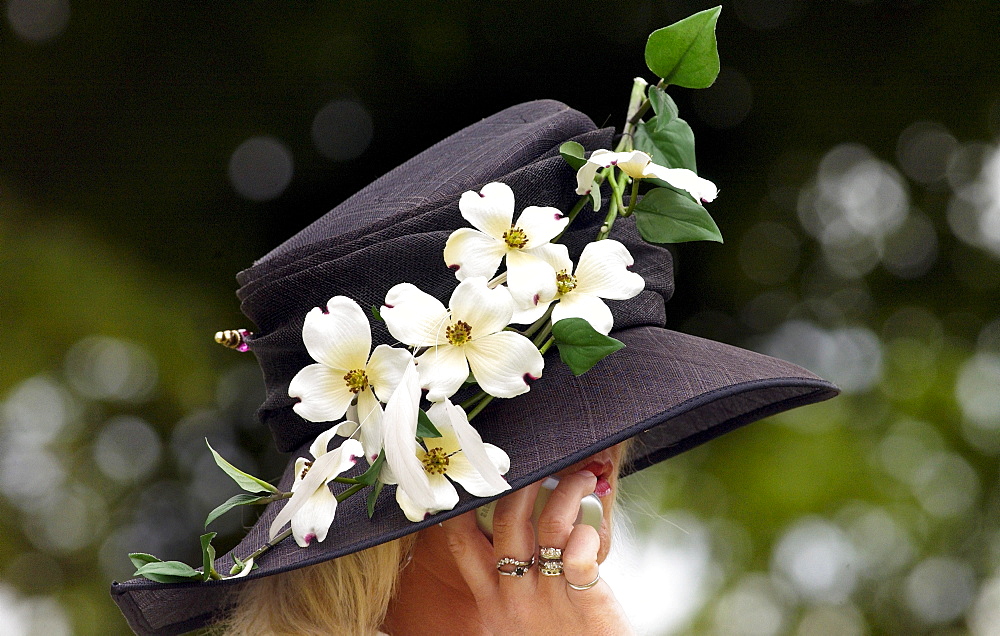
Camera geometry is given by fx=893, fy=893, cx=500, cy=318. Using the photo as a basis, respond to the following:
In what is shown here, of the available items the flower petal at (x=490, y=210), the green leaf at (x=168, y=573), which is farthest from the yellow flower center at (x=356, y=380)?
the green leaf at (x=168, y=573)

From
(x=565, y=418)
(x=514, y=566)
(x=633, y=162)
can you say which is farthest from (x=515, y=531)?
(x=633, y=162)

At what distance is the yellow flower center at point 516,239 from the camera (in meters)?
1.00

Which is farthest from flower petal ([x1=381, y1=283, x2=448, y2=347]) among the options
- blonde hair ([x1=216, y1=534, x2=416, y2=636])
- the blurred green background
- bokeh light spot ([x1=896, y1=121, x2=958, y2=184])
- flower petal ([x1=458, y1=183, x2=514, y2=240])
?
bokeh light spot ([x1=896, y1=121, x2=958, y2=184])

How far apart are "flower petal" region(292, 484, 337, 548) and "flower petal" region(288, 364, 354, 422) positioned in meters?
0.08

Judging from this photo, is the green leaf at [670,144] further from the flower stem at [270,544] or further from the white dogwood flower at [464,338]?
the flower stem at [270,544]

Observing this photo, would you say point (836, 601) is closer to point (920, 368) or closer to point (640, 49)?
point (920, 368)

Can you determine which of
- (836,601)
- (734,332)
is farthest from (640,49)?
(836,601)

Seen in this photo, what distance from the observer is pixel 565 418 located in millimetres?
1101

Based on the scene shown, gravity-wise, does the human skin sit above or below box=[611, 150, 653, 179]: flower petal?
below

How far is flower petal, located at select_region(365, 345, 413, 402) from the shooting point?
0.97 meters

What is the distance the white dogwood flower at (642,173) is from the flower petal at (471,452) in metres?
0.33

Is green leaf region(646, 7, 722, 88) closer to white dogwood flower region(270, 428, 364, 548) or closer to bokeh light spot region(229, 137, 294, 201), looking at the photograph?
white dogwood flower region(270, 428, 364, 548)

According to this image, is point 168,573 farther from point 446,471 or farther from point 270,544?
point 446,471

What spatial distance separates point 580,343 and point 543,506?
0.30m
